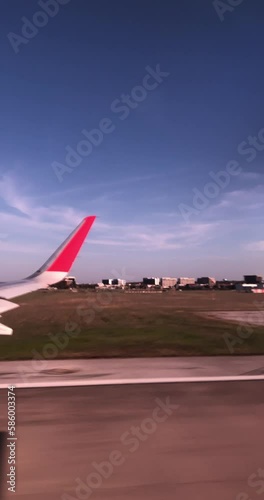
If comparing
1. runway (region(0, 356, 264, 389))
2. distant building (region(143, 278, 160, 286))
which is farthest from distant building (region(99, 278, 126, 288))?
runway (region(0, 356, 264, 389))

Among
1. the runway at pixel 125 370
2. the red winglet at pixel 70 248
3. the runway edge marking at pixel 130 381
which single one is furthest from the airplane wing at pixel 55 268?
the runway edge marking at pixel 130 381

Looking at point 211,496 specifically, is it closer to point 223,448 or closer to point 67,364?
point 223,448

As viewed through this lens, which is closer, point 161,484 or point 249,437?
point 161,484

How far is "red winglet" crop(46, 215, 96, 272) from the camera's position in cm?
994

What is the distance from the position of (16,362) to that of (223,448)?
7181 millimetres

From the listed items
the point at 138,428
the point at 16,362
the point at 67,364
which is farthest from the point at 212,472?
the point at 16,362

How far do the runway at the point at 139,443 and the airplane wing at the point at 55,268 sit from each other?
2.92 m

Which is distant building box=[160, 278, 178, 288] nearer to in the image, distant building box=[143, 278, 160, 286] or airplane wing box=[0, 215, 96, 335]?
distant building box=[143, 278, 160, 286]

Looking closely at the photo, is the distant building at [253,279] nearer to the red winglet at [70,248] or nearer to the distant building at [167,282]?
the distant building at [167,282]

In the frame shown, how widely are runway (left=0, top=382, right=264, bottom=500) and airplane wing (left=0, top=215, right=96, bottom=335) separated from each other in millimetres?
2924

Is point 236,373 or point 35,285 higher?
point 35,285

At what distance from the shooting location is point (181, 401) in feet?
23.1

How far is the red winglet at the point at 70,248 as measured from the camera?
994 centimetres

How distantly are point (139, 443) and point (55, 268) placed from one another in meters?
5.82
